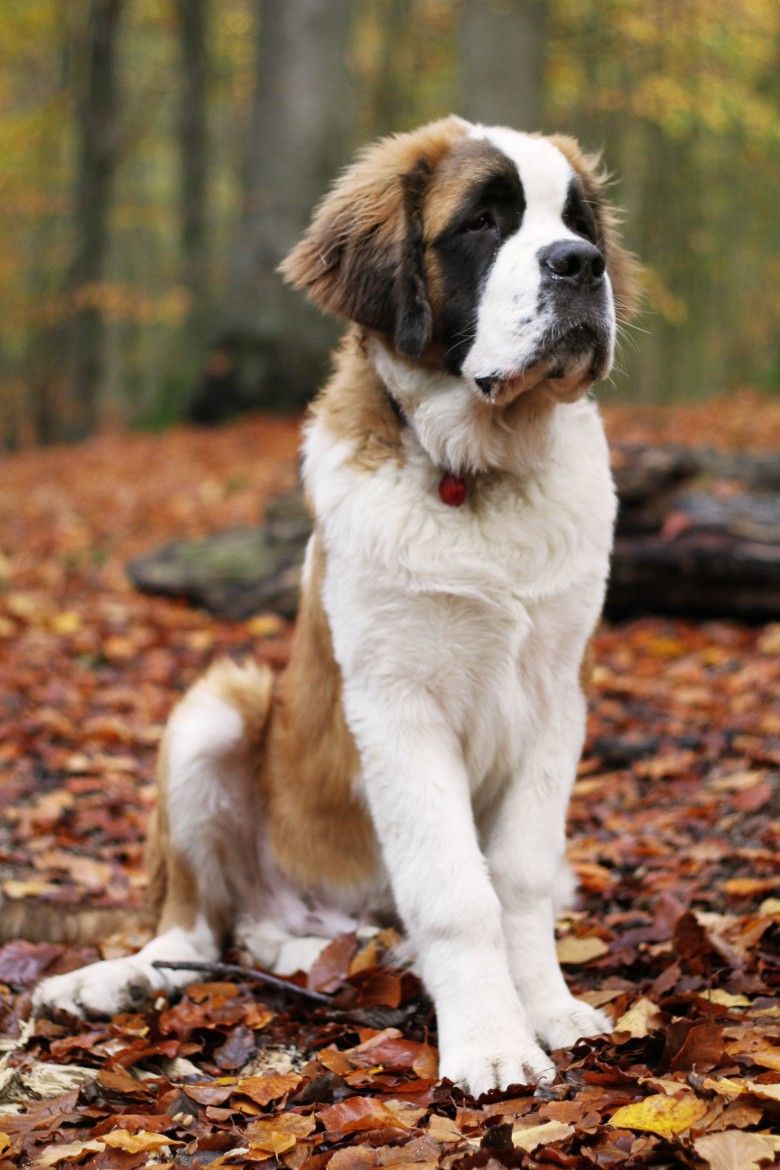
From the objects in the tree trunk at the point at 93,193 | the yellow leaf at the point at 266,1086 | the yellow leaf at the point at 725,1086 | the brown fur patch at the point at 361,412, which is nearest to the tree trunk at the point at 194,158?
the tree trunk at the point at 93,193

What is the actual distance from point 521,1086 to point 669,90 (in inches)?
581

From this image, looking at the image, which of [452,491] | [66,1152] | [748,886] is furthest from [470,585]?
[66,1152]

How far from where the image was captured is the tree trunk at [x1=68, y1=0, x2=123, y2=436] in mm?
18297

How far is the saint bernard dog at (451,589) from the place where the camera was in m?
3.18

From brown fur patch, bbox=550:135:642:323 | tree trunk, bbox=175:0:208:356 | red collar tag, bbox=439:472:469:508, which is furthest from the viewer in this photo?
tree trunk, bbox=175:0:208:356

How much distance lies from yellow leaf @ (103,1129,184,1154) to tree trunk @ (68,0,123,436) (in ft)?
56.3

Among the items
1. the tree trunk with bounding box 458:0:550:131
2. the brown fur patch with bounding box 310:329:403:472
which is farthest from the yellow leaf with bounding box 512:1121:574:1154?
the tree trunk with bounding box 458:0:550:131

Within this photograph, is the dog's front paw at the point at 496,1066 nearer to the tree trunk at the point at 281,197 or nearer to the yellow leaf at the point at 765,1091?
the yellow leaf at the point at 765,1091

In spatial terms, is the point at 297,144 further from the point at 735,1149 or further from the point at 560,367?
the point at 735,1149

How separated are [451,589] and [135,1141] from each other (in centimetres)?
140

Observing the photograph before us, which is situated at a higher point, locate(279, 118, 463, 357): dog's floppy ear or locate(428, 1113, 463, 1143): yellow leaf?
locate(279, 118, 463, 357): dog's floppy ear

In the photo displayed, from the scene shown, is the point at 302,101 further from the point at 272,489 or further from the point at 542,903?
the point at 542,903

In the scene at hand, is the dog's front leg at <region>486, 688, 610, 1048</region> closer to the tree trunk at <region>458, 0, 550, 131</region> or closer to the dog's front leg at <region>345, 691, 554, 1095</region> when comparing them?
the dog's front leg at <region>345, 691, 554, 1095</region>

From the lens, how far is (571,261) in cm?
325
